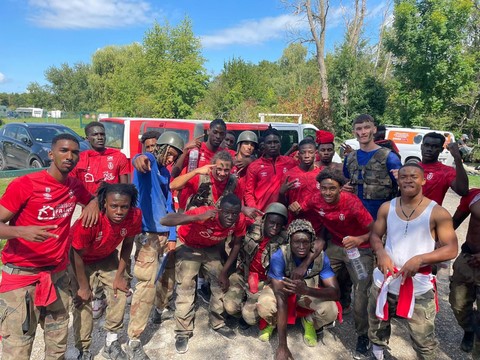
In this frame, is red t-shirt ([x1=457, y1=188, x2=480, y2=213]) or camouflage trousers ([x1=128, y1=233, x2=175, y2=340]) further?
red t-shirt ([x1=457, y1=188, x2=480, y2=213])

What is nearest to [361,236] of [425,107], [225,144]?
[225,144]

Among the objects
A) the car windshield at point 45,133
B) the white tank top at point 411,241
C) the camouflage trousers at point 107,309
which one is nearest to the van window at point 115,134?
the car windshield at point 45,133

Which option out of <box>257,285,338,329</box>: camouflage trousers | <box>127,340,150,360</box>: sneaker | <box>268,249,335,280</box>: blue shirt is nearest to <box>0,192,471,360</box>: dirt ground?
<box>127,340,150,360</box>: sneaker

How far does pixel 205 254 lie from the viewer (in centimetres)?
377

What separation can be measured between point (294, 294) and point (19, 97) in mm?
A: 93133

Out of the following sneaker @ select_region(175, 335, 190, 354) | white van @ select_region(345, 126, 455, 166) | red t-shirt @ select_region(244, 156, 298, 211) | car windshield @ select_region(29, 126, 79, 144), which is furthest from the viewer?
white van @ select_region(345, 126, 455, 166)

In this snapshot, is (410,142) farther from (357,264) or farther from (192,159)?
(192,159)

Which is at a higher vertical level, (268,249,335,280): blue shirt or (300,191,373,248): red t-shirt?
(300,191,373,248): red t-shirt

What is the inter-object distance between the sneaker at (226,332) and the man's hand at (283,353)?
2.07 feet

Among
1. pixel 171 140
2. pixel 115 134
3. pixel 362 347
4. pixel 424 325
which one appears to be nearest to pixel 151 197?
pixel 171 140

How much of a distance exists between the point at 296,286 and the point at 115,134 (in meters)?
6.56

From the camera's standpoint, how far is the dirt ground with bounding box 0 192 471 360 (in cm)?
341

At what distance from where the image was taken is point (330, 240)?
12.9ft

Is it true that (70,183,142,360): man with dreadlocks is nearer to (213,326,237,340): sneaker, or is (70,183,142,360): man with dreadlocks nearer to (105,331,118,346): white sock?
(105,331,118,346): white sock
